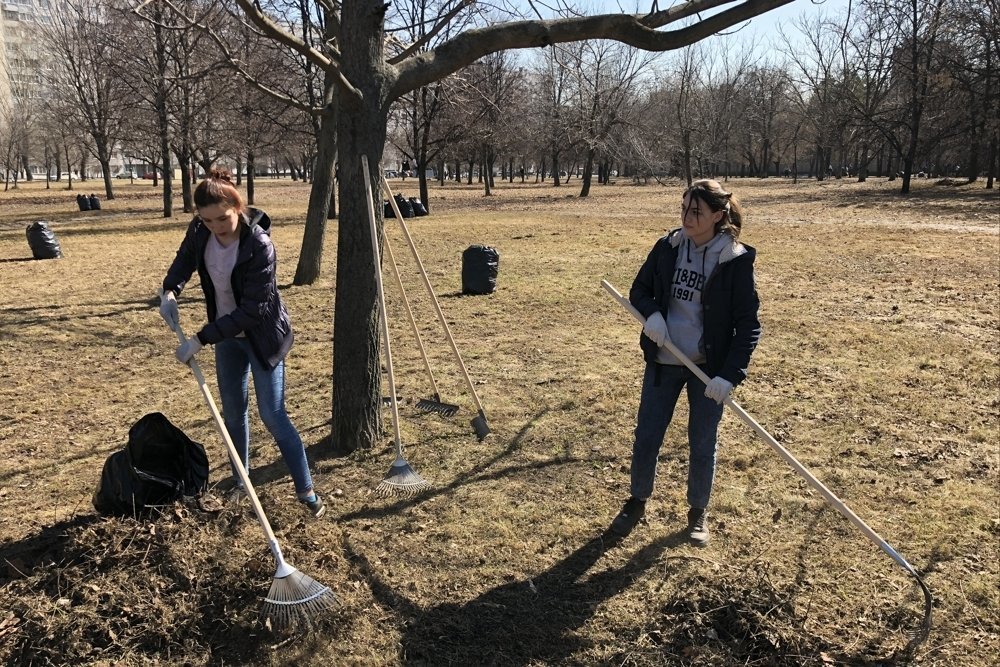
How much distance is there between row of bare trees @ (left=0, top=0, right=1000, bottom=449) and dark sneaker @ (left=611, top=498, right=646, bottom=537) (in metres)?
1.81

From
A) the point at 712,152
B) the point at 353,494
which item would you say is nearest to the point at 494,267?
the point at 353,494

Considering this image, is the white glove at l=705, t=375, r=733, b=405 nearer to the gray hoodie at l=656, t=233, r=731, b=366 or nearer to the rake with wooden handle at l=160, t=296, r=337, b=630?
the gray hoodie at l=656, t=233, r=731, b=366

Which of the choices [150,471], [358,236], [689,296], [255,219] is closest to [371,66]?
[358,236]

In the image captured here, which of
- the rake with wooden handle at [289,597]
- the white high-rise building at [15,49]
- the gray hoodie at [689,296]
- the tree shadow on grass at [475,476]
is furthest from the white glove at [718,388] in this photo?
the white high-rise building at [15,49]

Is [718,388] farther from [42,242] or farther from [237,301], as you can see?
[42,242]

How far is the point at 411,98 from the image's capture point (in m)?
19.7

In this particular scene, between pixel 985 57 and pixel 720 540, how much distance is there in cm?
3041

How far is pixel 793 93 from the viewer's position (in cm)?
5941

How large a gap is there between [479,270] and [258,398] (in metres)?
6.55

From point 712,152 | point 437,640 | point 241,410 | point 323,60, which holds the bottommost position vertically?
point 437,640

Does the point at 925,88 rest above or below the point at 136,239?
above

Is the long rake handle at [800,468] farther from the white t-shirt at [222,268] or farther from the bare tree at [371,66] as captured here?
the white t-shirt at [222,268]

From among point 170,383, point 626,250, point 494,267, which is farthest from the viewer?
point 626,250

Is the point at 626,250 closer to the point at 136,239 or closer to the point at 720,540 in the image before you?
the point at 720,540
